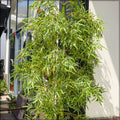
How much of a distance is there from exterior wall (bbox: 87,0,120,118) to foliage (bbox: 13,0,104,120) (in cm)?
64

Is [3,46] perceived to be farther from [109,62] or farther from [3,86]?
[109,62]

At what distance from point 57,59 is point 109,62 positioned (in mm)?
1346

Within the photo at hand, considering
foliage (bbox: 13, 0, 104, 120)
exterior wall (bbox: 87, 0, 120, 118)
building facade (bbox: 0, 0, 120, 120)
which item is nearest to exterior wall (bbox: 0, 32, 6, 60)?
building facade (bbox: 0, 0, 120, 120)

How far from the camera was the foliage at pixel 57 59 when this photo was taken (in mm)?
2342

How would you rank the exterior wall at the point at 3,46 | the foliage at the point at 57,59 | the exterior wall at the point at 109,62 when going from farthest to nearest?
the exterior wall at the point at 109,62
the exterior wall at the point at 3,46
the foliage at the point at 57,59

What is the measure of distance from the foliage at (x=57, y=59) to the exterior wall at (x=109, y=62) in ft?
2.09

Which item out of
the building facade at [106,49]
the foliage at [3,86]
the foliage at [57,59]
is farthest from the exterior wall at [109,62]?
the foliage at [3,86]

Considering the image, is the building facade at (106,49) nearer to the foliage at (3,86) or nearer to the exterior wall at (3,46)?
the exterior wall at (3,46)

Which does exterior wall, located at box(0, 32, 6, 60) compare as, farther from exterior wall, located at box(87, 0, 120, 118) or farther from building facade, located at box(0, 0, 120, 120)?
exterior wall, located at box(87, 0, 120, 118)

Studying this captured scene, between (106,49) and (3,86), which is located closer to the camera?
(3,86)

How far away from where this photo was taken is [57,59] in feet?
7.77

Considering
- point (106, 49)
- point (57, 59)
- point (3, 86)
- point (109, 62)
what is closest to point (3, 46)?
point (3, 86)

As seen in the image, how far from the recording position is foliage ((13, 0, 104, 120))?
7.68 feet

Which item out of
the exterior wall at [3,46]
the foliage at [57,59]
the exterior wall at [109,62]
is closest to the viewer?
the foliage at [57,59]
